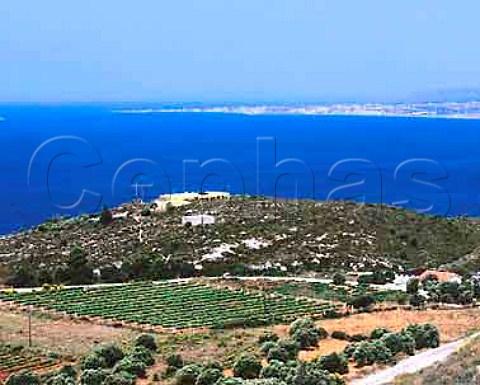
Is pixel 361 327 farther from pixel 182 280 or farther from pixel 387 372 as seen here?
pixel 182 280

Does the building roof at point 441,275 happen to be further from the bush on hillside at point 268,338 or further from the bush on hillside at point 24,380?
the bush on hillside at point 24,380

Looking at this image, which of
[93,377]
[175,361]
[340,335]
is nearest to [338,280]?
[340,335]

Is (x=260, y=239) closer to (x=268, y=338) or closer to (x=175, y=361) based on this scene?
(x=268, y=338)

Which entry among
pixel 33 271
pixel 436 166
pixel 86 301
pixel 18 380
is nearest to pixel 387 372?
pixel 18 380

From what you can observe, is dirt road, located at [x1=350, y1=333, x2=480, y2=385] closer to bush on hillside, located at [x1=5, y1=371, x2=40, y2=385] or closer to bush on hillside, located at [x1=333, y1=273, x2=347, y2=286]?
bush on hillside, located at [x1=5, y1=371, x2=40, y2=385]

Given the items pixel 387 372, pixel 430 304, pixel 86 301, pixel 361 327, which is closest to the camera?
pixel 387 372

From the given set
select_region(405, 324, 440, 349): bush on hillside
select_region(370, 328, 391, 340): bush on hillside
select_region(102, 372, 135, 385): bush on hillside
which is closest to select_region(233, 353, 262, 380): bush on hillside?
select_region(102, 372, 135, 385): bush on hillside

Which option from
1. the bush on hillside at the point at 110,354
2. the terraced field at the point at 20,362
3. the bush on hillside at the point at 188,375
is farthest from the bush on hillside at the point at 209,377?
the terraced field at the point at 20,362
